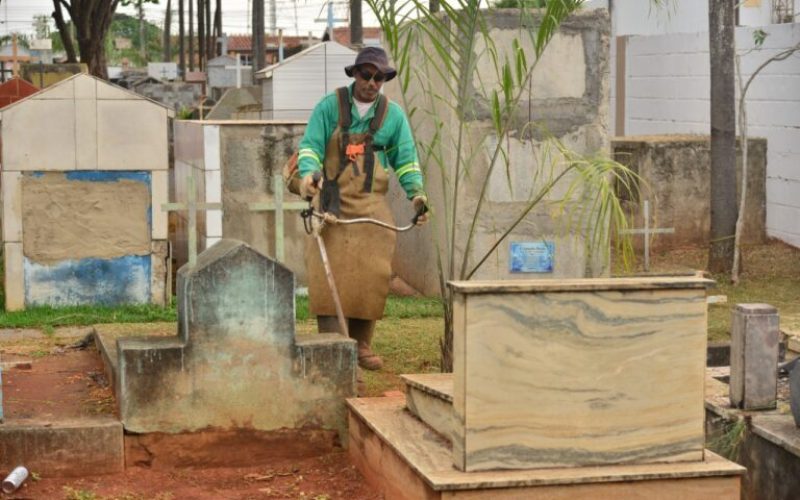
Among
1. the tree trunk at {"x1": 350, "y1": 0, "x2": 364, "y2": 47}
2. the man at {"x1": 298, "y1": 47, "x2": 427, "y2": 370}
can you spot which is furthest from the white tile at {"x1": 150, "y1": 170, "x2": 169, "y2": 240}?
the tree trunk at {"x1": 350, "y1": 0, "x2": 364, "y2": 47}

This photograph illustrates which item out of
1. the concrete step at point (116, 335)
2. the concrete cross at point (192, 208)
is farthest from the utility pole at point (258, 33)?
the concrete step at point (116, 335)

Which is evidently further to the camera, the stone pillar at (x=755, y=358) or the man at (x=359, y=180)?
the man at (x=359, y=180)

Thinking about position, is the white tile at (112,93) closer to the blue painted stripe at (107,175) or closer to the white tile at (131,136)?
the white tile at (131,136)

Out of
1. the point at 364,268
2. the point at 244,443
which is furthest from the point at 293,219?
the point at 244,443

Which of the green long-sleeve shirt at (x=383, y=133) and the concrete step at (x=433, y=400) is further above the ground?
the green long-sleeve shirt at (x=383, y=133)

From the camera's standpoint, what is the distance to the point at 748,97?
49.0ft

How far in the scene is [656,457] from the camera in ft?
17.8

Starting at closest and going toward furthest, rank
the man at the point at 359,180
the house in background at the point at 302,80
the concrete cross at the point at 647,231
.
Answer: the man at the point at 359,180 < the concrete cross at the point at 647,231 < the house in background at the point at 302,80

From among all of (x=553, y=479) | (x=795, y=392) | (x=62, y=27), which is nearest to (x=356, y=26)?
(x=62, y=27)

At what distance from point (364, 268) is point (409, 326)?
2158mm

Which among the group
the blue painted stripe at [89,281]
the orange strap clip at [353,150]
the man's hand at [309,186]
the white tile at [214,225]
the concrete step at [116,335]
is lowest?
the concrete step at [116,335]

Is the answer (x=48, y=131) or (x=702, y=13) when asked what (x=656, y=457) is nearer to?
(x=48, y=131)

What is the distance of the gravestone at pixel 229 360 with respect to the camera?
6.50 meters

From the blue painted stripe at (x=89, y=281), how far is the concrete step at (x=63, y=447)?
4300 millimetres
